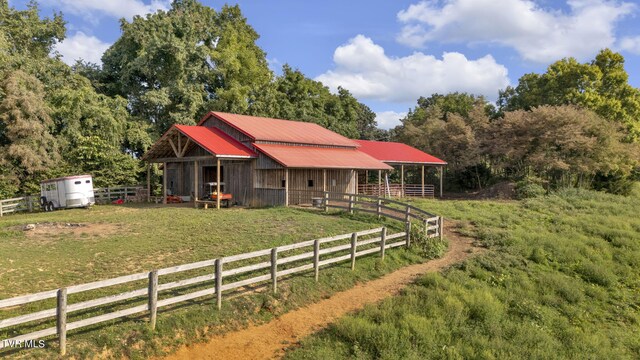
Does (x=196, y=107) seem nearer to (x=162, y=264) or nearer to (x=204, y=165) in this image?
(x=204, y=165)

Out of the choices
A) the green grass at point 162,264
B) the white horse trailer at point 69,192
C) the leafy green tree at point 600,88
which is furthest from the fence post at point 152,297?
the leafy green tree at point 600,88

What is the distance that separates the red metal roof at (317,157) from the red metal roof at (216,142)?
1.19 metres

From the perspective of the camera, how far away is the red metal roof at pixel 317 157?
81.3 feet

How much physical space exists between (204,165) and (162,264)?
16895 mm

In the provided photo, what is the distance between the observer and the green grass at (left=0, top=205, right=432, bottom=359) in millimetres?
7887

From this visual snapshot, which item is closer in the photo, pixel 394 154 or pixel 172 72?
pixel 394 154

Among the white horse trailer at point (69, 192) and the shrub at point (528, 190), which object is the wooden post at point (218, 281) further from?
the shrub at point (528, 190)

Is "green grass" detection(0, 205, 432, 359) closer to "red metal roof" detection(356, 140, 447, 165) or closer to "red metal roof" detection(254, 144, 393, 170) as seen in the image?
"red metal roof" detection(254, 144, 393, 170)

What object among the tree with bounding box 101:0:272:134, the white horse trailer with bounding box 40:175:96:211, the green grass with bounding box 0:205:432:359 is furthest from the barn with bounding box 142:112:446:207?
the tree with bounding box 101:0:272:134

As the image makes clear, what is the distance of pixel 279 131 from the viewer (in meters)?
30.2

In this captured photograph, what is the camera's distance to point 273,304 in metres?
9.91

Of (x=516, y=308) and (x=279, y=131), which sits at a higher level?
(x=279, y=131)

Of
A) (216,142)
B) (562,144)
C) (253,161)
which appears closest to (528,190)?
(562,144)

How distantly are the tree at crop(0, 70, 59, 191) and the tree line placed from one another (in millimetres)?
79
